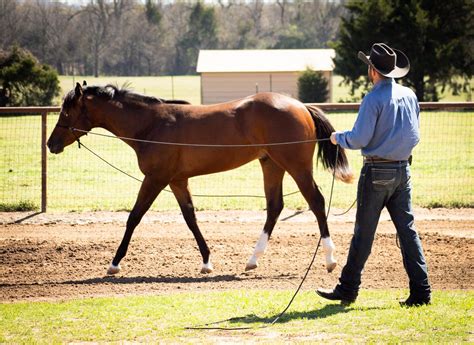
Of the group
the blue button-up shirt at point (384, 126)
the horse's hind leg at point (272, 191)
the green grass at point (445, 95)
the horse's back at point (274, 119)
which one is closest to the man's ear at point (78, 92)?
the horse's back at point (274, 119)

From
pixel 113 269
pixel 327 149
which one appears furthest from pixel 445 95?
pixel 113 269

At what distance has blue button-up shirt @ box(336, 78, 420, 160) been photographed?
6680 millimetres

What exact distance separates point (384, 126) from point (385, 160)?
325 mm

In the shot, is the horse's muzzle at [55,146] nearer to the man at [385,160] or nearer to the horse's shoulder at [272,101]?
the horse's shoulder at [272,101]

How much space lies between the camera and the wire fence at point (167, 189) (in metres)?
14.4

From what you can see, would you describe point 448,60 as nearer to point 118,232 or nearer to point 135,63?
point 118,232

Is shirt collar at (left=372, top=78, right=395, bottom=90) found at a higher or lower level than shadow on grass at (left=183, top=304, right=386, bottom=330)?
higher

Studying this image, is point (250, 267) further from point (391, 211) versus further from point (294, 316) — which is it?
point (391, 211)

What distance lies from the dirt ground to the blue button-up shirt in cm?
209

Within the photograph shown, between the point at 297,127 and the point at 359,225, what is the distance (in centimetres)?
241

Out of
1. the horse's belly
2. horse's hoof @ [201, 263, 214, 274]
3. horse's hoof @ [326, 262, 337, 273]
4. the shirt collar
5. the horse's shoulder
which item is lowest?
horse's hoof @ [201, 263, 214, 274]

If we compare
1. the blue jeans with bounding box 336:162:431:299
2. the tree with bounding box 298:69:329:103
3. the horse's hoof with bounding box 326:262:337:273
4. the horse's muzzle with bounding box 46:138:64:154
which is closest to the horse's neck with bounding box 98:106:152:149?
the horse's muzzle with bounding box 46:138:64:154

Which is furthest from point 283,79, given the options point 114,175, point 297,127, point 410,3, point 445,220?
point 297,127

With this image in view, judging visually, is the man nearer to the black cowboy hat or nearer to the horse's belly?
the black cowboy hat
